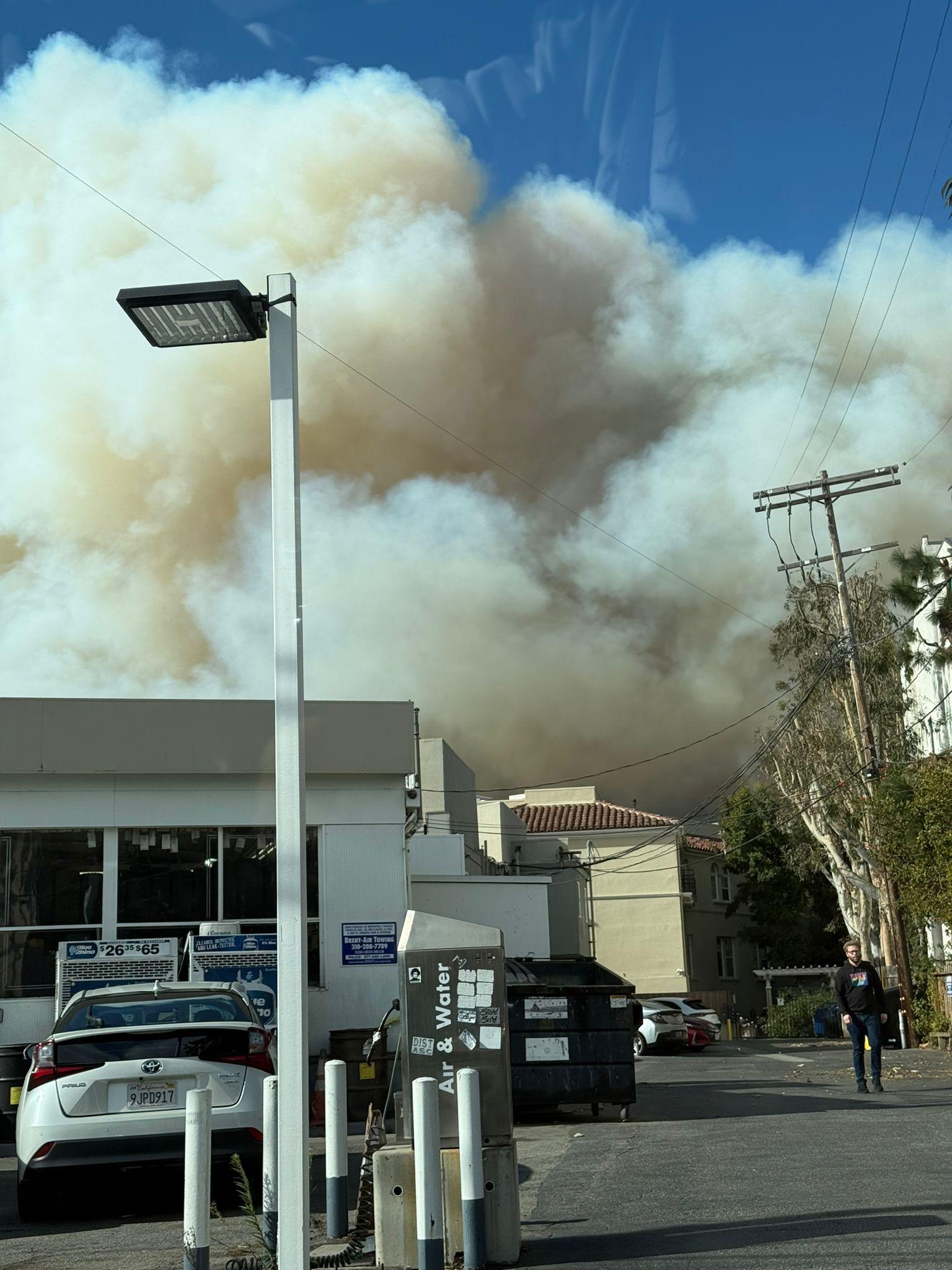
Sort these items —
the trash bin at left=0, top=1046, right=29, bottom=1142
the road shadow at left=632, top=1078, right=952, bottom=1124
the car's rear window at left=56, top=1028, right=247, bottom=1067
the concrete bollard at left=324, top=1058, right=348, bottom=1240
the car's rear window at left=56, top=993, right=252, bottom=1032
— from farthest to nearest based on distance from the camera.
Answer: the trash bin at left=0, top=1046, right=29, bottom=1142
the road shadow at left=632, top=1078, right=952, bottom=1124
the car's rear window at left=56, top=993, right=252, bottom=1032
the car's rear window at left=56, top=1028, right=247, bottom=1067
the concrete bollard at left=324, top=1058, right=348, bottom=1240

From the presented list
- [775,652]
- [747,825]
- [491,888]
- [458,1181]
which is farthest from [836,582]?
[458,1181]

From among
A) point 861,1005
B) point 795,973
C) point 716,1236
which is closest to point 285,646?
point 716,1236

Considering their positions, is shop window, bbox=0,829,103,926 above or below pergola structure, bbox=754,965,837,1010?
above

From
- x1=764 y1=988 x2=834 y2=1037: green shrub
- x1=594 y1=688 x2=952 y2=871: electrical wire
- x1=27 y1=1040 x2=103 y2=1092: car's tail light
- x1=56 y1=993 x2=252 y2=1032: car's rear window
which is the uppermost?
x1=594 y1=688 x2=952 y2=871: electrical wire

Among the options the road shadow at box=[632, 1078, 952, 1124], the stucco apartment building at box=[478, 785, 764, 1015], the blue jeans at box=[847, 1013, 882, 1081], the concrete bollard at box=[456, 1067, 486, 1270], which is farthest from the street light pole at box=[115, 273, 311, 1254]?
the stucco apartment building at box=[478, 785, 764, 1015]

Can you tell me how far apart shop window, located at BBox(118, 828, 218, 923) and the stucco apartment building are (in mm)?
32109

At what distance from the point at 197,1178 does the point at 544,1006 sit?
8.18 metres

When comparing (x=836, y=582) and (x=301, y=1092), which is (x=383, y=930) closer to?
(x=301, y=1092)

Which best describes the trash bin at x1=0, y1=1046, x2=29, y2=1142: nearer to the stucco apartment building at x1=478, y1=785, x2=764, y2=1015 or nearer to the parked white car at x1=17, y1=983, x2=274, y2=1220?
the parked white car at x1=17, y1=983, x2=274, y2=1220

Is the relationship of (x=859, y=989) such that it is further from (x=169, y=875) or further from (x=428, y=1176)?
(x=169, y=875)

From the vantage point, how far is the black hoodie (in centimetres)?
1598

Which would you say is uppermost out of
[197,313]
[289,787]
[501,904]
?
[197,313]

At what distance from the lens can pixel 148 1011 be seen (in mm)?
10344

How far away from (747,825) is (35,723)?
40729 millimetres
